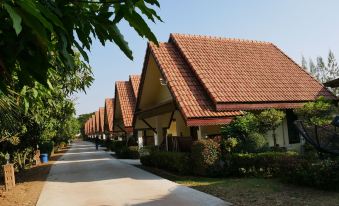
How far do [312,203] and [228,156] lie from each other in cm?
525

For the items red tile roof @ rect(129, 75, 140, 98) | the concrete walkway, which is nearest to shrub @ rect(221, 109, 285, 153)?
the concrete walkway

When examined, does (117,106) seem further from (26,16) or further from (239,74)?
(26,16)

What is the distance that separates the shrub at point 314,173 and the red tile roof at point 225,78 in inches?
177

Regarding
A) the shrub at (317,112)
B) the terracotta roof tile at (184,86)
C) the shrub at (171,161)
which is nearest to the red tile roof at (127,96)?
the shrub at (171,161)

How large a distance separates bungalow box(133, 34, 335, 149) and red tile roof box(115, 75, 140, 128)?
26.7 feet

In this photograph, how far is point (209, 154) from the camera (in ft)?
44.7

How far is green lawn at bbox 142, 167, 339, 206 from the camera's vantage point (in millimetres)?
8977

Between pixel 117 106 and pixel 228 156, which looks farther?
pixel 117 106

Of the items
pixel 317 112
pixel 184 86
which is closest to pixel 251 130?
pixel 317 112

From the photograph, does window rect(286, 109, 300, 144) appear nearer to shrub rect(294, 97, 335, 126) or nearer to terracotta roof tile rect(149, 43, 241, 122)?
shrub rect(294, 97, 335, 126)

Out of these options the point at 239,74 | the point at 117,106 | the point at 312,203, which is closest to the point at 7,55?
the point at 312,203

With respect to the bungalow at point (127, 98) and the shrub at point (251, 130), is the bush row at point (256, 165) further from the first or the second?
the bungalow at point (127, 98)

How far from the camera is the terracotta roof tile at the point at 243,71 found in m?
16.9

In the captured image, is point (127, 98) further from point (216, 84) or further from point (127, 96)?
point (216, 84)
